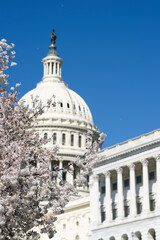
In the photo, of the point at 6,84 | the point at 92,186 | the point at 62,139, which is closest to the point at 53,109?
the point at 62,139

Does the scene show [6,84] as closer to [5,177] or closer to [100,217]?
[5,177]

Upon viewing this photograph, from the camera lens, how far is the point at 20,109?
90.4ft

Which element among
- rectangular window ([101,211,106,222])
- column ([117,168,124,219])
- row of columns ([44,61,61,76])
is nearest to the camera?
column ([117,168,124,219])

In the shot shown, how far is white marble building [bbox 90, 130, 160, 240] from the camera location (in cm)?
7506

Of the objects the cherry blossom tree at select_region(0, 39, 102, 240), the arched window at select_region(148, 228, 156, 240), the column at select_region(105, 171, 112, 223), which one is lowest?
the cherry blossom tree at select_region(0, 39, 102, 240)

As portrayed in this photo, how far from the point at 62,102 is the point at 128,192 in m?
67.4

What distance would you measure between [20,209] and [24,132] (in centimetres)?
365

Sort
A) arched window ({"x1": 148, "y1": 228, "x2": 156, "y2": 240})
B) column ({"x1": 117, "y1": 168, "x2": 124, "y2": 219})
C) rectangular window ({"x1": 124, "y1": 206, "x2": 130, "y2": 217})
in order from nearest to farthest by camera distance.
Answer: arched window ({"x1": 148, "y1": 228, "x2": 156, "y2": 240}) → column ({"x1": 117, "y1": 168, "x2": 124, "y2": 219}) → rectangular window ({"x1": 124, "y1": 206, "x2": 130, "y2": 217})

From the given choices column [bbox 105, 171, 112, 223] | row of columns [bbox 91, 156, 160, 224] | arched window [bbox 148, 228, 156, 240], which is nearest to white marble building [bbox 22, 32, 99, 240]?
row of columns [bbox 91, 156, 160, 224]

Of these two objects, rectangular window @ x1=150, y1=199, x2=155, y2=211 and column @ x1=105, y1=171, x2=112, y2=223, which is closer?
rectangular window @ x1=150, y1=199, x2=155, y2=211

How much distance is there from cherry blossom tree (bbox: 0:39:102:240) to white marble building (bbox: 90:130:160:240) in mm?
46951

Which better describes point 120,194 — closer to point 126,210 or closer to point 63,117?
point 126,210

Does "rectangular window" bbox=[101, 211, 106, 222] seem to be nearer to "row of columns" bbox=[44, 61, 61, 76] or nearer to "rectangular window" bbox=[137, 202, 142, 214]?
"rectangular window" bbox=[137, 202, 142, 214]

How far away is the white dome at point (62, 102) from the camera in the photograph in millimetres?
144125
